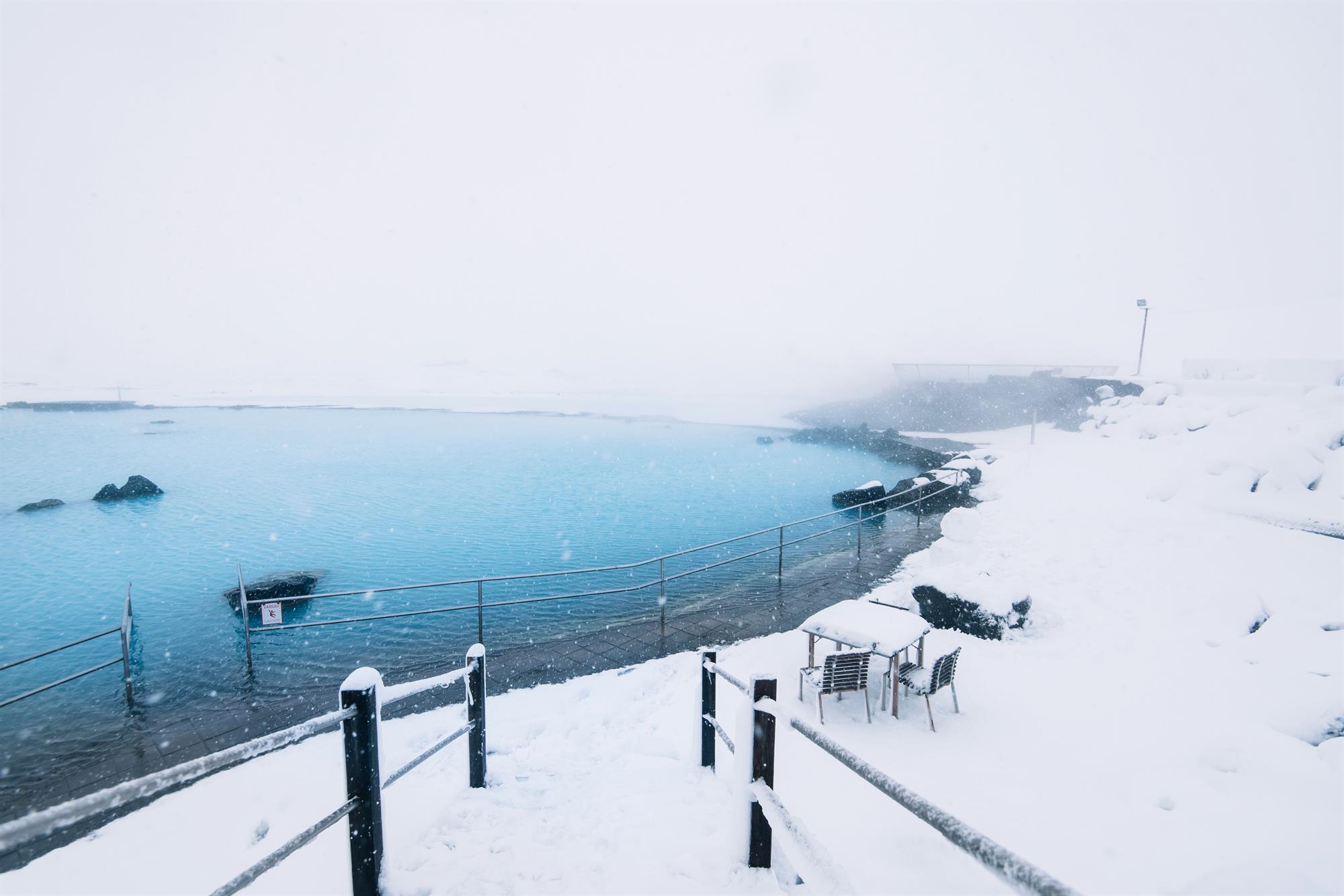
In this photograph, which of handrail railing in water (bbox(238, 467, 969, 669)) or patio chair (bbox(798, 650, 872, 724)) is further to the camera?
handrail railing in water (bbox(238, 467, 969, 669))

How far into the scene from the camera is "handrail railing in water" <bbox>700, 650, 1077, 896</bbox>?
1.25 meters

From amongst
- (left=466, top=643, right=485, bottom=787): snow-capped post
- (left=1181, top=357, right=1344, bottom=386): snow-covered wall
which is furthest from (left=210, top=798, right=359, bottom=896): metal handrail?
(left=1181, top=357, right=1344, bottom=386): snow-covered wall

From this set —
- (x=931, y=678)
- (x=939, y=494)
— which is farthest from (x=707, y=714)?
(x=939, y=494)

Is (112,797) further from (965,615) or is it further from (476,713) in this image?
(965,615)

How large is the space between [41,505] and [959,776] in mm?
47473

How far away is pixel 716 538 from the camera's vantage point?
76.5 ft

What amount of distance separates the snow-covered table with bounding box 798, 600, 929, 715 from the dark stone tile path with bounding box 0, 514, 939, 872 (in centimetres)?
218

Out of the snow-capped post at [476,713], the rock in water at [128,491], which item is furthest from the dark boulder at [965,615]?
the rock in water at [128,491]

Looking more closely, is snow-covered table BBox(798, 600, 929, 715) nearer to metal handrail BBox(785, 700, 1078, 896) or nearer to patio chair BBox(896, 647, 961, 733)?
patio chair BBox(896, 647, 961, 733)

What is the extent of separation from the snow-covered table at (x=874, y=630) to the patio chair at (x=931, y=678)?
16 cm

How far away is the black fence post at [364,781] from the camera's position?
263cm

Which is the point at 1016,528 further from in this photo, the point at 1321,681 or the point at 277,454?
the point at 277,454

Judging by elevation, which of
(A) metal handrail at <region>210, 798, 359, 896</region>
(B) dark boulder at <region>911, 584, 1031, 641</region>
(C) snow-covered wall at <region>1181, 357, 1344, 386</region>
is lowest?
(B) dark boulder at <region>911, 584, 1031, 641</region>

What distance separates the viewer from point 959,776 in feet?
15.8
